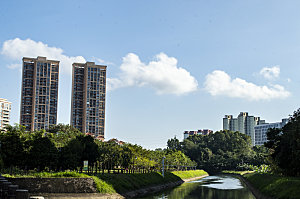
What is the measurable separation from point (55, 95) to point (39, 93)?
582 cm

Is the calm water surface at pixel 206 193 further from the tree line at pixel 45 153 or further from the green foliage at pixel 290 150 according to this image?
the tree line at pixel 45 153

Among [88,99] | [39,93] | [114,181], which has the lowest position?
[114,181]

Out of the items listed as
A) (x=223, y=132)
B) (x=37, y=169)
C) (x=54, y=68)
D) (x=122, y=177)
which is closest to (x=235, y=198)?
(x=122, y=177)

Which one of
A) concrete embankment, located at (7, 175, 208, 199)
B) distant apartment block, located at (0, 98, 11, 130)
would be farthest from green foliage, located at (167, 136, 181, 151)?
concrete embankment, located at (7, 175, 208, 199)

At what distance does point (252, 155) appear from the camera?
148 metres

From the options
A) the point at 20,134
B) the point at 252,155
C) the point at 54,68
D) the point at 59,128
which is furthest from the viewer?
the point at 252,155

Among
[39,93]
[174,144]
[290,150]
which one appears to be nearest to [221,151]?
[174,144]

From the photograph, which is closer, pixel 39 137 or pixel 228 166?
pixel 39 137

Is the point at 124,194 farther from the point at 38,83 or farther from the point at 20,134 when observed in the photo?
the point at 38,83

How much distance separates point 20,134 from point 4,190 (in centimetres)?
1873

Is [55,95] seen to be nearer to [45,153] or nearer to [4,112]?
[45,153]

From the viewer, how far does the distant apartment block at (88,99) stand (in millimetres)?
129625

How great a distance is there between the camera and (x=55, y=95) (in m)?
123

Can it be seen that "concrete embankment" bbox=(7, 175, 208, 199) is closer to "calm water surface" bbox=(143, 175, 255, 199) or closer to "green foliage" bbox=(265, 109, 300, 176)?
"calm water surface" bbox=(143, 175, 255, 199)
